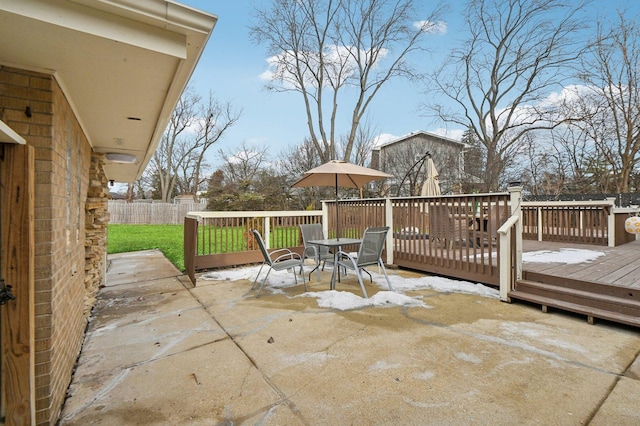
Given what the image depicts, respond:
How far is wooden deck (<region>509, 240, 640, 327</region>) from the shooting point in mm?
3117

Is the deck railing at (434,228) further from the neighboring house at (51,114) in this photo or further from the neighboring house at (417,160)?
the neighboring house at (417,160)

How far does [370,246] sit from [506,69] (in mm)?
14378

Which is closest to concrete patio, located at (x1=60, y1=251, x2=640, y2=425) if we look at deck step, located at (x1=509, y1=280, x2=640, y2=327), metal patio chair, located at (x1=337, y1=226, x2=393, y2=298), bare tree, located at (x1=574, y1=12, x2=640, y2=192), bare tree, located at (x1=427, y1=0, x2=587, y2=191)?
deck step, located at (x1=509, y1=280, x2=640, y2=327)

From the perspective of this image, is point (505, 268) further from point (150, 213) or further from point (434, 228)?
point (150, 213)

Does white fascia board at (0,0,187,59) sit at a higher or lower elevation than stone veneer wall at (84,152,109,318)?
higher

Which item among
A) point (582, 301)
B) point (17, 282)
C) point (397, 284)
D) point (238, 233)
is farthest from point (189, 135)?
point (582, 301)

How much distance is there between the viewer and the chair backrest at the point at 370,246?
439 centimetres

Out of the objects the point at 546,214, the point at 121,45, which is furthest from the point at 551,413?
the point at 546,214

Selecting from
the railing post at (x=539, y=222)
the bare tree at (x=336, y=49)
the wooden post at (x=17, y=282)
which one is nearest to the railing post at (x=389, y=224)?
the railing post at (x=539, y=222)

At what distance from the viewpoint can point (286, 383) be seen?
219 centimetres

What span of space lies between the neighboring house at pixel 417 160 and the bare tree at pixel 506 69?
146 centimetres

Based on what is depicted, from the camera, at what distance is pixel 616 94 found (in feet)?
39.1

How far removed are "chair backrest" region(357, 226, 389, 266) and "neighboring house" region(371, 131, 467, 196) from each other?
9468 mm

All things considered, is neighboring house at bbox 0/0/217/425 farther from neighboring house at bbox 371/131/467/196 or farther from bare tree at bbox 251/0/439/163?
neighboring house at bbox 371/131/467/196
